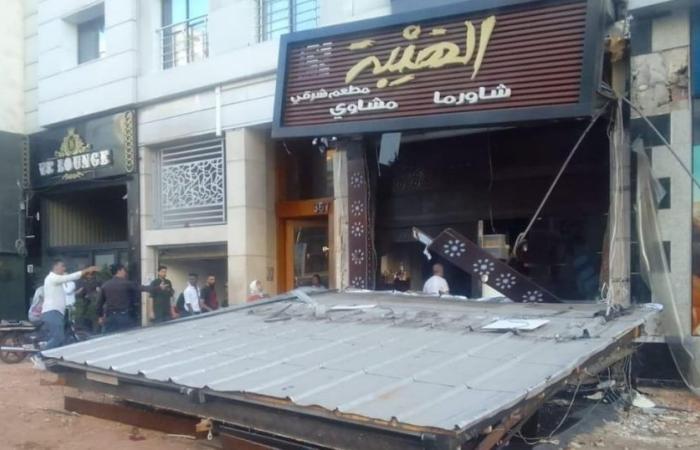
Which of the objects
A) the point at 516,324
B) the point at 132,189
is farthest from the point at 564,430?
the point at 132,189

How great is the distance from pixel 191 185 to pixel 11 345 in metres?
4.30

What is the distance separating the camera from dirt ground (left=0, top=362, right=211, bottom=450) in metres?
6.37

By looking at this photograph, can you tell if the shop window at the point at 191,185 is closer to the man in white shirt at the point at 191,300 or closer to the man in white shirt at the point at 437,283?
the man in white shirt at the point at 191,300

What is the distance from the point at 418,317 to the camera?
6168 mm

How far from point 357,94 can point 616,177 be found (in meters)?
3.67

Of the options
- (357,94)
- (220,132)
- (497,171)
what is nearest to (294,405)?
(357,94)

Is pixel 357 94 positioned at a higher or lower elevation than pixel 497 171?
higher

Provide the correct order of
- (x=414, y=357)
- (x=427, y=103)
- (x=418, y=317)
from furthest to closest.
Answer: (x=427, y=103) < (x=418, y=317) < (x=414, y=357)

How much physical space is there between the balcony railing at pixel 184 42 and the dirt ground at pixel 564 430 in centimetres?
789

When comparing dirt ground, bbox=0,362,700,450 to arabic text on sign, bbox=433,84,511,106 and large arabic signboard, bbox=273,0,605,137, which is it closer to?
large arabic signboard, bbox=273,0,605,137

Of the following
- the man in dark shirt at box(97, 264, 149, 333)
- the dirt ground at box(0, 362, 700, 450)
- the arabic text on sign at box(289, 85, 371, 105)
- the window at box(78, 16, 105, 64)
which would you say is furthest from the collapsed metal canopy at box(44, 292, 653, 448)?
the window at box(78, 16, 105, 64)

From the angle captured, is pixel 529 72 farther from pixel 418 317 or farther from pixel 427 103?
pixel 418 317

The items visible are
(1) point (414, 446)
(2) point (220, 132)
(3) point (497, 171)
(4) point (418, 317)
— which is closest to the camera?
(1) point (414, 446)

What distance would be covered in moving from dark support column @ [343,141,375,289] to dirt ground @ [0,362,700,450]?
4.44 meters
